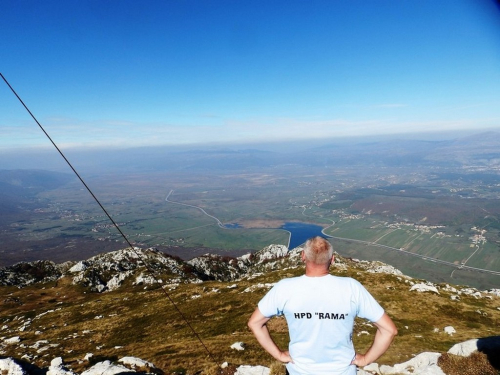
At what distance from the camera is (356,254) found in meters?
200

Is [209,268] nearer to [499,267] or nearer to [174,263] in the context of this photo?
[174,263]

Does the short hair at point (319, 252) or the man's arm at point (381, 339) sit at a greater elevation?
the short hair at point (319, 252)

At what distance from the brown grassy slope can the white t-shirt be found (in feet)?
50.7

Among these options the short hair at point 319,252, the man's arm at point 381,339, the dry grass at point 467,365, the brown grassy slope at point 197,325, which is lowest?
the brown grassy slope at point 197,325

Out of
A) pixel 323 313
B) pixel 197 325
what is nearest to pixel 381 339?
A: pixel 323 313

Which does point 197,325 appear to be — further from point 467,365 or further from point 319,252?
point 319,252

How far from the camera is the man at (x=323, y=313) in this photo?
557 centimetres

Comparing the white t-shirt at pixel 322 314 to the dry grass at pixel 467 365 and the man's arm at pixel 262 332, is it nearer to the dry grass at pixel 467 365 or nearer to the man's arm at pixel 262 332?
the man's arm at pixel 262 332

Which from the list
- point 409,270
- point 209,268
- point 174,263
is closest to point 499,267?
point 409,270

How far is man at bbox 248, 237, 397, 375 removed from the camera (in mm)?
5566

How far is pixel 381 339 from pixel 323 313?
4.72 feet

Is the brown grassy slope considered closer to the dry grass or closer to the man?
the dry grass

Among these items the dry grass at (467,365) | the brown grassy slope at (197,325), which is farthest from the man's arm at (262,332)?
the brown grassy slope at (197,325)

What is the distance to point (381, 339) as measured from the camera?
5770 mm
